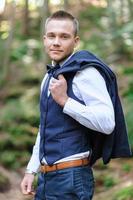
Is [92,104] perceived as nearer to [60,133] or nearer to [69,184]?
[60,133]

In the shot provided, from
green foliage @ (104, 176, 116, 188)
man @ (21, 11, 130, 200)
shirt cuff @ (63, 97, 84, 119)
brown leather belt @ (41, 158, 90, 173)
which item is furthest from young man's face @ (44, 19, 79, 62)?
green foliage @ (104, 176, 116, 188)

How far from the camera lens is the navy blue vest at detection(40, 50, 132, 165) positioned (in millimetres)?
3087

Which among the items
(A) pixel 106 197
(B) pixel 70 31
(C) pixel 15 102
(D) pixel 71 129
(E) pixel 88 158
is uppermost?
(B) pixel 70 31

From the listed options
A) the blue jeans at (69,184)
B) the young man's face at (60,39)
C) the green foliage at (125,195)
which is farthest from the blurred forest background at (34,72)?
the young man's face at (60,39)

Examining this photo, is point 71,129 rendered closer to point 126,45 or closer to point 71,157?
point 71,157

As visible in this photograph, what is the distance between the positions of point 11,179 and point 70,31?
6138mm

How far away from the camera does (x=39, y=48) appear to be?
53.8 feet

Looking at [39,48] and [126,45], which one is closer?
[126,45]

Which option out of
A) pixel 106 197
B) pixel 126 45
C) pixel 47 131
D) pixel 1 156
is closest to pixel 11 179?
pixel 1 156

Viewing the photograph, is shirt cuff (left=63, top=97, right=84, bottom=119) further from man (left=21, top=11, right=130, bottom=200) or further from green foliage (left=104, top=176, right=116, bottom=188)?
green foliage (left=104, top=176, right=116, bottom=188)

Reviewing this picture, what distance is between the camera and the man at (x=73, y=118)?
2984 mm

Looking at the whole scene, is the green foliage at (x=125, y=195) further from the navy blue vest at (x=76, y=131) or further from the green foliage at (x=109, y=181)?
the navy blue vest at (x=76, y=131)

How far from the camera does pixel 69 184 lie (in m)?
3.10

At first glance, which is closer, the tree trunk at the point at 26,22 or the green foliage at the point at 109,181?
the green foliage at the point at 109,181
